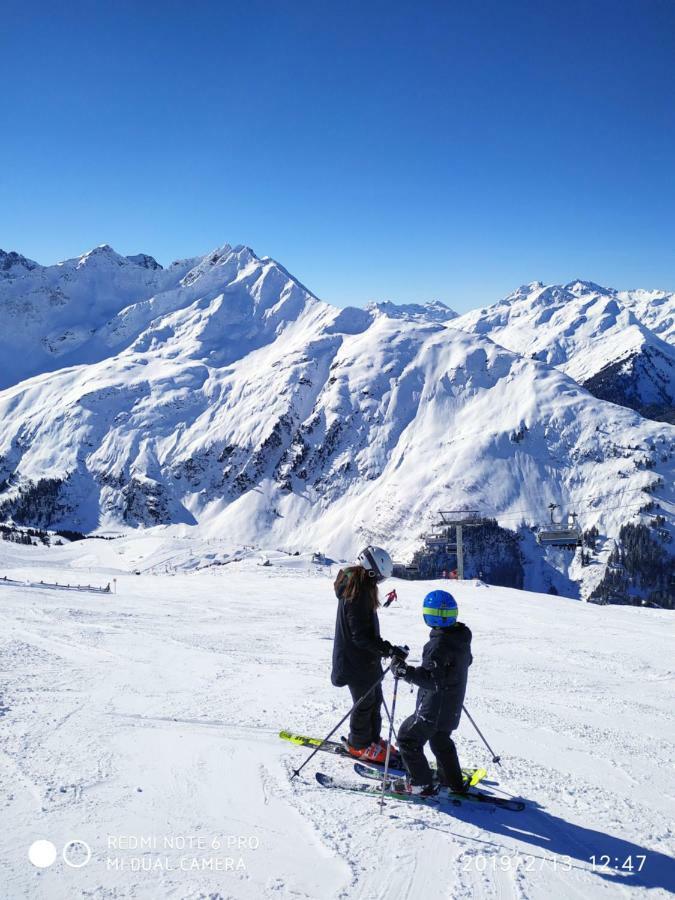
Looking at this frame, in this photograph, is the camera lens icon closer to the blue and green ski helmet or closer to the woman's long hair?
the woman's long hair

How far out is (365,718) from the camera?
22.1 feet

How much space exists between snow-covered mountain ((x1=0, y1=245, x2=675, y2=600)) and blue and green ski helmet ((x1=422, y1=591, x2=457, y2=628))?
359 ft

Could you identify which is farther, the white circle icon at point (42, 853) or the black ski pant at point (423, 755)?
the black ski pant at point (423, 755)

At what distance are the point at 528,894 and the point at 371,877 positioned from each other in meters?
1.19

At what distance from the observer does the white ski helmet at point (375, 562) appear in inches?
253

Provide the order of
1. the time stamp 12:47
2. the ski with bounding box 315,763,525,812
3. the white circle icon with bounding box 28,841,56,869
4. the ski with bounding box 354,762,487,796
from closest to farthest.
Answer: the white circle icon with bounding box 28,841,56,869 → the time stamp 12:47 → the ski with bounding box 315,763,525,812 → the ski with bounding box 354,762,487,796

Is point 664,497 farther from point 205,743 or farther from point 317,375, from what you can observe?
point 205,743

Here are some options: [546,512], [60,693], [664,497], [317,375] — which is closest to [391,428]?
[317,375]

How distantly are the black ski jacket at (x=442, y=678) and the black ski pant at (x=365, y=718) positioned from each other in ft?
3.43

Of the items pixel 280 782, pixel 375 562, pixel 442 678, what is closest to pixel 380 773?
pixel 280 782

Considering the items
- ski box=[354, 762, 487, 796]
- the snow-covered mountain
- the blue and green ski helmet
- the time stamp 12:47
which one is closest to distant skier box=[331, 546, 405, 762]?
ski box=[354, 762, 487, 796]

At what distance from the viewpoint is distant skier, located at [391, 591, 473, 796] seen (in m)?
5.66

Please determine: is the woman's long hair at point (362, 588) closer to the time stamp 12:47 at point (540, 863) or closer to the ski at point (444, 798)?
the ski at point (444, 798)

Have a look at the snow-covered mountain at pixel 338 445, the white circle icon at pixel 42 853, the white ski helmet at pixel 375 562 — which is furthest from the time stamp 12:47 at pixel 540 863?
the snow-covered mountain at pixel 338 445
